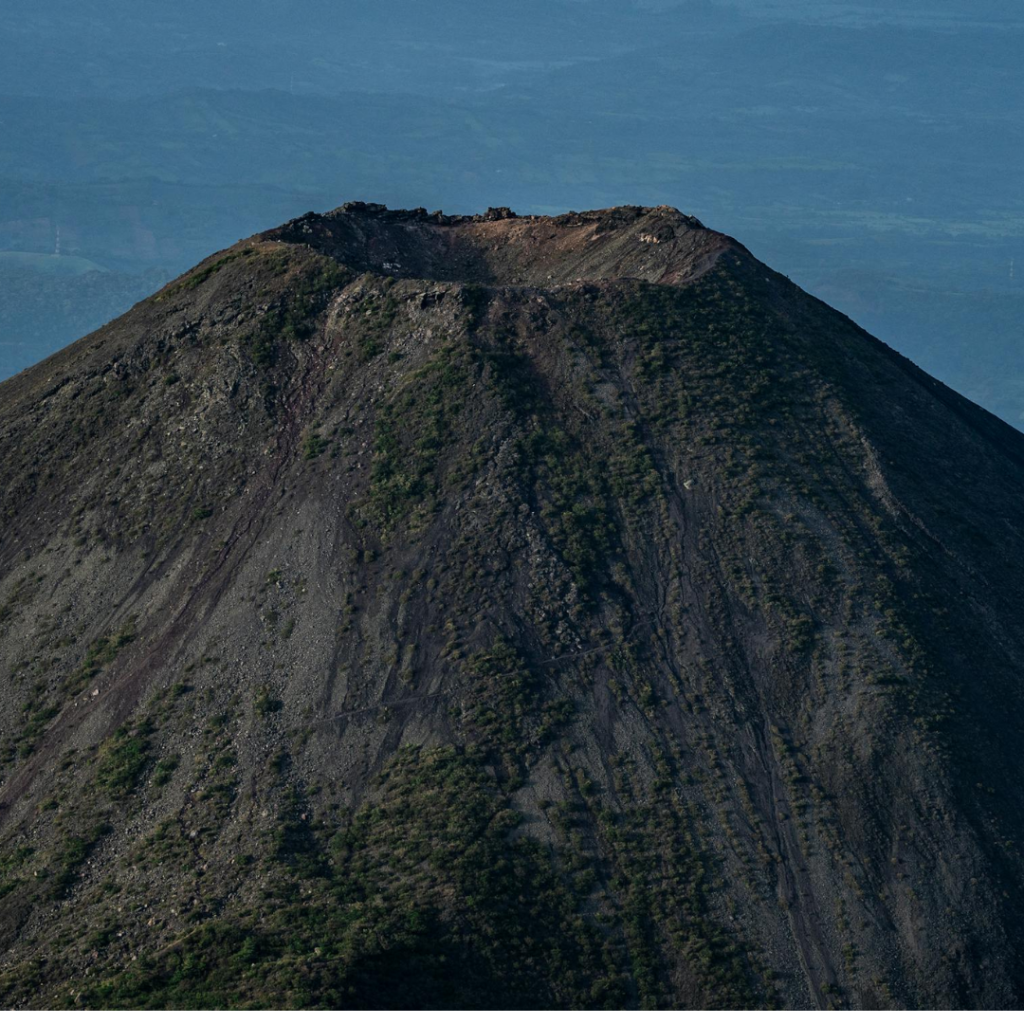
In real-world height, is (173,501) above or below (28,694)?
above

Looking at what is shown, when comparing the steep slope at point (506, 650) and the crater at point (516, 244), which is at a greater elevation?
the crater at point (516, 244)

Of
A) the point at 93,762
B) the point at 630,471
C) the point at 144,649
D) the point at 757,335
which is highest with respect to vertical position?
the point at 757,335

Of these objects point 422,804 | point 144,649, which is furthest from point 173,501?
point 422,804

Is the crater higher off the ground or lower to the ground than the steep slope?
higher

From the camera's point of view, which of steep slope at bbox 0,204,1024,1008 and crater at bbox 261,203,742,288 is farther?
crater at bbox 261,203,742,288

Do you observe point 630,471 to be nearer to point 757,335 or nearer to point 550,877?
point 757,335

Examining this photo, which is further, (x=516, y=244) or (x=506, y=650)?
(x=516, y=244)

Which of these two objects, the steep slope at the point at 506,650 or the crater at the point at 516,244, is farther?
the crater at the point at 516,244

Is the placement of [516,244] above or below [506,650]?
above
